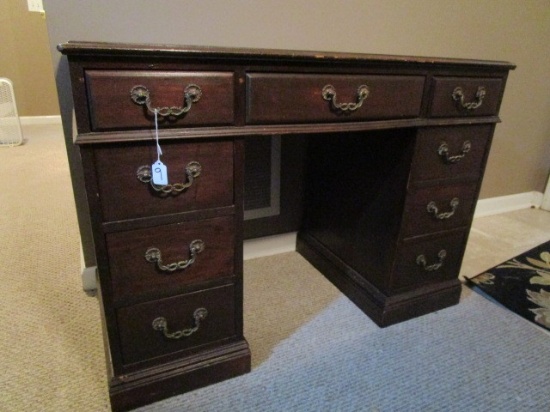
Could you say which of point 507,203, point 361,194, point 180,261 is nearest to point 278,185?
point 361,194

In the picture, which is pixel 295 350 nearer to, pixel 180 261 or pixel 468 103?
pixel 180 261

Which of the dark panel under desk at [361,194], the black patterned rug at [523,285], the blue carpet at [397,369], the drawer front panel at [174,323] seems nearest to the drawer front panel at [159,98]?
the drawer front panel at [174,323]

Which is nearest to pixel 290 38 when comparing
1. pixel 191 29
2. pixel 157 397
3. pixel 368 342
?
pixel 191 29

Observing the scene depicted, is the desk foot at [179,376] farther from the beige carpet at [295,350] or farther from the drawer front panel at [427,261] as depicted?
the drawer front panel at [427,261]

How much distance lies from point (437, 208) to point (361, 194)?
0.77 feet

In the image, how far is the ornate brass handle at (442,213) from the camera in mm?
1107

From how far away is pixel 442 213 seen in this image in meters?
1.14

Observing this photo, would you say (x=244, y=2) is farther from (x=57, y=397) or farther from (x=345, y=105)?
(x=57, y=397)

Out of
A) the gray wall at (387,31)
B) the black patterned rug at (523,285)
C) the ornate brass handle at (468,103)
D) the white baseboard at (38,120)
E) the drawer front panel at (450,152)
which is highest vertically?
the gray wall at (387,31)

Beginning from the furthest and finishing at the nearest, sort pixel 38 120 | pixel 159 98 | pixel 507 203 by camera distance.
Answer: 1. pixel 38 120
2. pixel 507 203
3. pixel 159 98

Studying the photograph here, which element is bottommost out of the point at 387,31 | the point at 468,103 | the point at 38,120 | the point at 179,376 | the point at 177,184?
the point at 38,120

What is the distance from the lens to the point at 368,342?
1.10 metres

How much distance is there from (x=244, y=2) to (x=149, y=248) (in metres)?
0.84

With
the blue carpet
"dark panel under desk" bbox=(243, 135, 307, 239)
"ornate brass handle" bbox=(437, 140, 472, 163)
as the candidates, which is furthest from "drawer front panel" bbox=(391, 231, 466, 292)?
"dark panel under desk" bbox=(243, 135, 307, 239)
